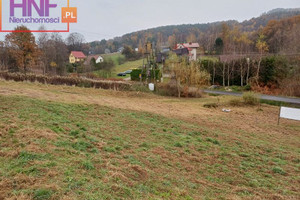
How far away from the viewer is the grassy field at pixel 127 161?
3.37 metres

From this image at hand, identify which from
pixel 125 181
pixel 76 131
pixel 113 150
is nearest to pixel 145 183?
pixel 125 181

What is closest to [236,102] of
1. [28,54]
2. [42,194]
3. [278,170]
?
[278,170]

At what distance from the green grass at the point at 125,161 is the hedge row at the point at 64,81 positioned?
42.7 feet

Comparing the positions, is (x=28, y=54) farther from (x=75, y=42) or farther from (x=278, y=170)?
(x=75, y=42)

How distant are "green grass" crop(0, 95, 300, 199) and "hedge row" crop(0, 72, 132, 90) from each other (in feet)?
42.7

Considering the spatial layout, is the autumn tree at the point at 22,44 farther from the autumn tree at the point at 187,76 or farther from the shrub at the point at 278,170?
the shrub at the point at 278,170

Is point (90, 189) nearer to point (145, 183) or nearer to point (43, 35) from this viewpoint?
point (145, 183)

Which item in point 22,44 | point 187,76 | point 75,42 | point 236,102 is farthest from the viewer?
point 75,42

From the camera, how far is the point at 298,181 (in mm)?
5188

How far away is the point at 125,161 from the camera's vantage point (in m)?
4.80

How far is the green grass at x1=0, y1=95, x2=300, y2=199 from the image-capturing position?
3.38 meters

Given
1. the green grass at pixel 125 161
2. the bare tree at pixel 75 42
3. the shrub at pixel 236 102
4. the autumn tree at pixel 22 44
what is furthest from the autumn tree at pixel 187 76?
the bare tree at pixel 75 42

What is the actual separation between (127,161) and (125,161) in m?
0.06

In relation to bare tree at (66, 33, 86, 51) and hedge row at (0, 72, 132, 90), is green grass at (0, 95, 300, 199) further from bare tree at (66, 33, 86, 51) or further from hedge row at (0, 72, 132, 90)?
bare tree at (66, 33, 86, 51)
